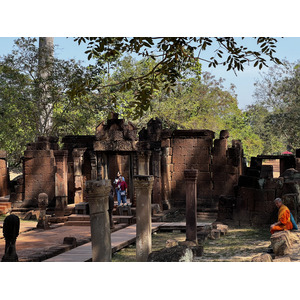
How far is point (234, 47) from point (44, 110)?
53.7ft

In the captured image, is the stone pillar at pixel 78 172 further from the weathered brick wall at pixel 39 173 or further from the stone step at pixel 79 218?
the stone step at pixel 79 218

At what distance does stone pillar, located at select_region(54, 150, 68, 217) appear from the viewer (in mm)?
19517

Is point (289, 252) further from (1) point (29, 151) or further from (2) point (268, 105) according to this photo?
(2) point (268, 105)

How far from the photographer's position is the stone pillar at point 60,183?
64.0 feet

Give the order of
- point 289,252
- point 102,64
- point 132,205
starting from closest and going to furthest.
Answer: point 289,252, point 132,205, point 102,64

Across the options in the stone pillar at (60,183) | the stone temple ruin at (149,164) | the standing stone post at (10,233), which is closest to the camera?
the standing stone post at (10,233)

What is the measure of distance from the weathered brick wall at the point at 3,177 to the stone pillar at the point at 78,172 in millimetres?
3913

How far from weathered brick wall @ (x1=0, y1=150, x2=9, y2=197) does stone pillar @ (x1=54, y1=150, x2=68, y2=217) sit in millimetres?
3999

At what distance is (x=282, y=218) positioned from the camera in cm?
1184

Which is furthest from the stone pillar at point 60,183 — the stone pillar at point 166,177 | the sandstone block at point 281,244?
the sandstone block at point 281,244

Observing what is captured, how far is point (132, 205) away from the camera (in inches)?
768

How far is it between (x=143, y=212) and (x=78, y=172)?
1036cm

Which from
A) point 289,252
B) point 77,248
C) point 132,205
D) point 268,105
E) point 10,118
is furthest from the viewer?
point 268,105

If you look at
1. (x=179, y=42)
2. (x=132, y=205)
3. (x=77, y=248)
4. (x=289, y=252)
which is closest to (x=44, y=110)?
(x=132, y=205)
